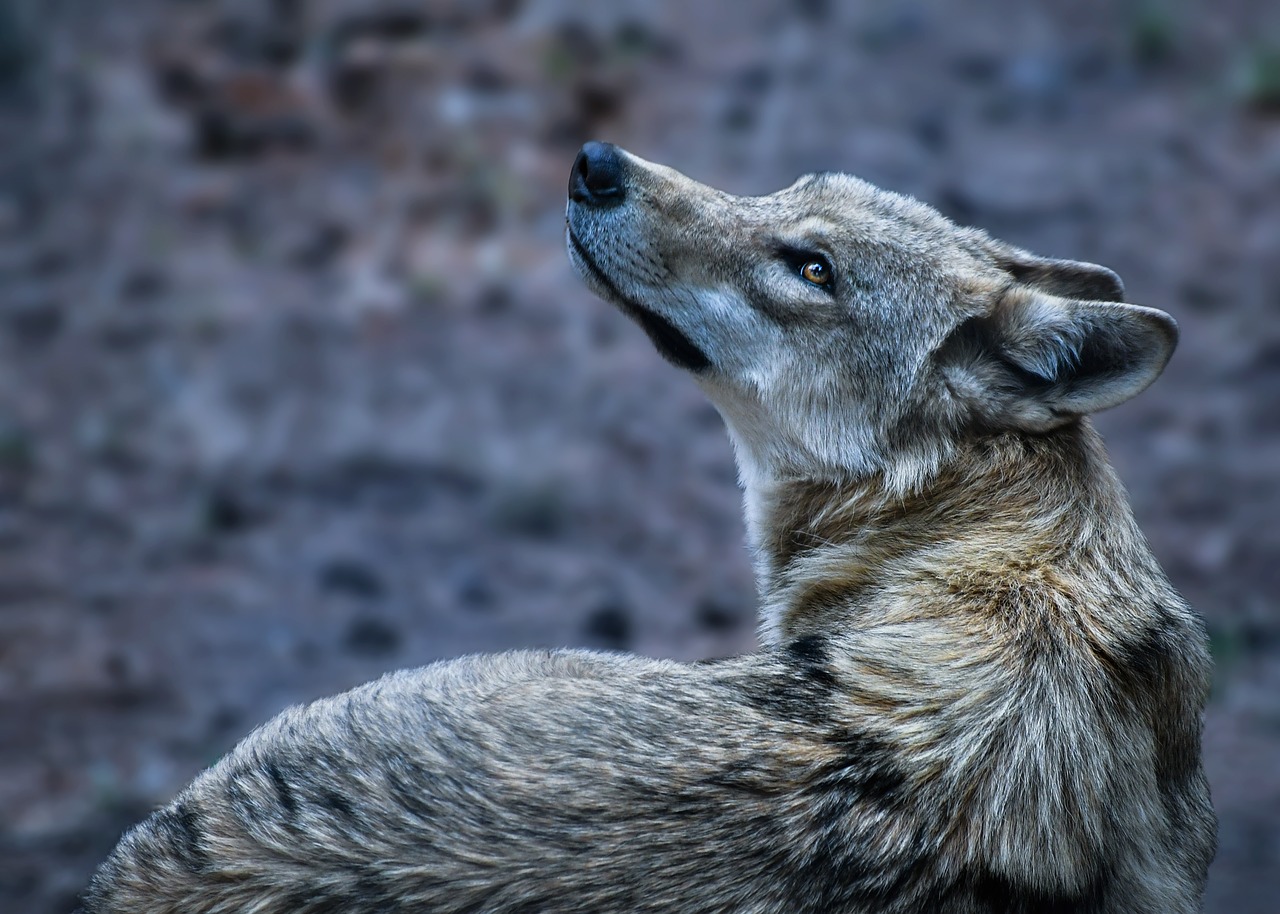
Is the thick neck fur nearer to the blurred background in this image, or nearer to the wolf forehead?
the wolf forehead

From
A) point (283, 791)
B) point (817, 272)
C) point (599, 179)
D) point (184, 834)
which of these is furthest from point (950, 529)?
point (184, 834)

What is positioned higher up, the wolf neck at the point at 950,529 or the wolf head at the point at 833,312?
the wolf head at the point at 833,312

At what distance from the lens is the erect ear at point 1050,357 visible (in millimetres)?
4465

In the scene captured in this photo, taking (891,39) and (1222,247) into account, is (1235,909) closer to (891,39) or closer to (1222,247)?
(1222,247)

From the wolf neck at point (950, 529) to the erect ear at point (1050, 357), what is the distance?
140mm

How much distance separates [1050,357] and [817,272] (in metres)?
0.88

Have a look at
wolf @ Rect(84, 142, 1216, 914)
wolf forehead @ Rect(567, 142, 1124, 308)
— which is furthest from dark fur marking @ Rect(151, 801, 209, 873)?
wolf forehead @ Rect(567, 142, 1124, 308)

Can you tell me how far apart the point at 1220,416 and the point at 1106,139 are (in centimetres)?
322

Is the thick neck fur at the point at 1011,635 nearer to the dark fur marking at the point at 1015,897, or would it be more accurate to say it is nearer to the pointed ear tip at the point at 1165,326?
the dark fur marking at the point at 1015,897

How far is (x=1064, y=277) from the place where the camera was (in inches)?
203

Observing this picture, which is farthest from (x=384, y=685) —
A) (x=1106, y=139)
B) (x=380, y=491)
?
(x=1106, y=139)

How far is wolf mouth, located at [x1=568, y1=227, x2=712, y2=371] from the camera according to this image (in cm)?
507

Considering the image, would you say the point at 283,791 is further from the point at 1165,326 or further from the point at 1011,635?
the point at 1165,326

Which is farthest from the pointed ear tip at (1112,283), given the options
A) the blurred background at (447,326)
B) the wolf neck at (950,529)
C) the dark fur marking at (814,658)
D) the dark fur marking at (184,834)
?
the dark fur marking at (184,834)
